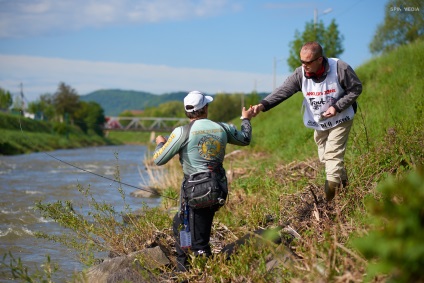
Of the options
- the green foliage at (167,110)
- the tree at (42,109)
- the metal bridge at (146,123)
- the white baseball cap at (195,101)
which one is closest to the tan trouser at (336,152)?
the white baseball cap at (195,101)

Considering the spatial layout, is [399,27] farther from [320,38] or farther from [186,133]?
[186,133]

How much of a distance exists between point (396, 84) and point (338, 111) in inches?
361

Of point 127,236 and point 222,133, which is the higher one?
point 222,133

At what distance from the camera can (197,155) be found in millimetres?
5348

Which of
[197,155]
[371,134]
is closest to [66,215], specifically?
[197,155]

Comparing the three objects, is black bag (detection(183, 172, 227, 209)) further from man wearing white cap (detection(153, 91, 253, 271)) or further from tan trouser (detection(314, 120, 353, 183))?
tan trouser (detection(314, 120, 353, 183))

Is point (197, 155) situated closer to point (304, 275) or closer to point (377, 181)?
point (304, 275)

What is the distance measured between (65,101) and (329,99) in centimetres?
8898

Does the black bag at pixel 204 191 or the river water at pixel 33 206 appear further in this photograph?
the river water at pixel 33 206

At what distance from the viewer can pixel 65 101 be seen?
300ft

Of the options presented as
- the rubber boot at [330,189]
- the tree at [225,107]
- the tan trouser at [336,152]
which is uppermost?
the tree at [225,107]

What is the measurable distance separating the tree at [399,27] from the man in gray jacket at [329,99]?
11568mm

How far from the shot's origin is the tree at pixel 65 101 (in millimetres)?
90562

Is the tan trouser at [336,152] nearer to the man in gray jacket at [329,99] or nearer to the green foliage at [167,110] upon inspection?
the man in gray jacket at [329,99]
